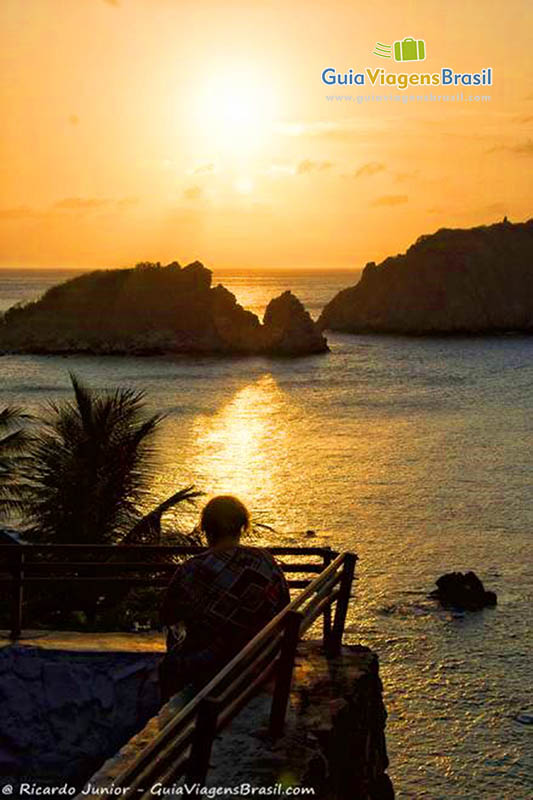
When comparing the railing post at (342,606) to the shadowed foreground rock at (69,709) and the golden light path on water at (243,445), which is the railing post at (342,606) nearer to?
the shadowed foreground rock at (69,709)

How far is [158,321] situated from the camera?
431 ft

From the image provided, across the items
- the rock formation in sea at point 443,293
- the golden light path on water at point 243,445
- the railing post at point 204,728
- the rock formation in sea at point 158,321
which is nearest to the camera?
the railing post at point 204,728

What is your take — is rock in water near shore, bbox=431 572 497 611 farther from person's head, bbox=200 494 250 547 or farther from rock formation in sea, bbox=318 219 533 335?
rock formation in sea, bbox=318 219 533 335

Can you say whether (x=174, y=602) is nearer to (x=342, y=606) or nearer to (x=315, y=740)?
(x=315, y=740)

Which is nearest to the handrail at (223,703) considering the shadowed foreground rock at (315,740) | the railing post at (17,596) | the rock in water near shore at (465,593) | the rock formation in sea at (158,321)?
the shadowed foreground rock at (315,740)

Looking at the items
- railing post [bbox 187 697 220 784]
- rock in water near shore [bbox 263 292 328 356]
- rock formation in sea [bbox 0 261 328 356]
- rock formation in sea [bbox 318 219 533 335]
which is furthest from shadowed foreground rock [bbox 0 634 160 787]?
rock formation in sea [bbox 318 219 533 335]

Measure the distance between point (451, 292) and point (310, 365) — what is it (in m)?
68.0

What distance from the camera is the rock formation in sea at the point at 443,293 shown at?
172 meters

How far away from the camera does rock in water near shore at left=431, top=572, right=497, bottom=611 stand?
81.6ft

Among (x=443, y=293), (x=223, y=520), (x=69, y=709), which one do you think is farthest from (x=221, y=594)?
(x=443, y=293)

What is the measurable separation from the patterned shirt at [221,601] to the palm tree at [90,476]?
1187cm

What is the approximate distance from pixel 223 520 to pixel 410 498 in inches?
1308

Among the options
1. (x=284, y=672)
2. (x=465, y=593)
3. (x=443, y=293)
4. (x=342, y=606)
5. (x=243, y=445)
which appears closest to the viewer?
(x=284, y=672)

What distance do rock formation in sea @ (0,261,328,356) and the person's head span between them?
115791 mm
